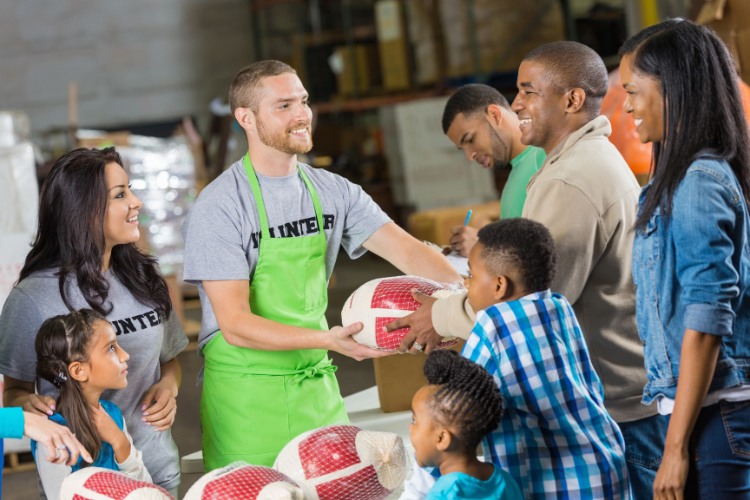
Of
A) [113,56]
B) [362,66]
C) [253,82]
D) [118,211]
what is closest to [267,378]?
[118,211]

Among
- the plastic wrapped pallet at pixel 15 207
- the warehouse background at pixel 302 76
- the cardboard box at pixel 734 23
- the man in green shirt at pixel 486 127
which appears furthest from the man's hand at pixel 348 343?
the warehouse background at pixel 302 76

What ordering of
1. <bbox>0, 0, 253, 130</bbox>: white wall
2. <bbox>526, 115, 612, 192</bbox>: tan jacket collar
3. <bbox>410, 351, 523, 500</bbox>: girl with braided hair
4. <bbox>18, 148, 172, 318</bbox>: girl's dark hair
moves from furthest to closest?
<bbox>0, 0, 253, 130</bbox>: white wall
<bbox>18, 148, 172, 318</bbox>: girl's dark hair
<bbox>526, 115, 612, 192</bbox>: tan jacket collar
<bbox>410, 351, 523, 500</bbox>: girl with braided hair

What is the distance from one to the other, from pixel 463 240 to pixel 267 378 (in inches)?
33.0

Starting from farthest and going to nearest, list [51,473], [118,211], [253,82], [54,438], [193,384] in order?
1. [193,384]
2. [253,82]
3. [118,211]
4. [51,473]
5. [54,438]

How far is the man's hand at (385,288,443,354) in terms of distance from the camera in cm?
193

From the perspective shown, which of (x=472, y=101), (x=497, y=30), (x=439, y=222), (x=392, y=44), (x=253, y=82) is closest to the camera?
(x=253, y=82)

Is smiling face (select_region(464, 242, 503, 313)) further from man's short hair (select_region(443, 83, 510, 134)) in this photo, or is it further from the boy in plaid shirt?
man's short hair (select_region(443, 83, 510, 134))

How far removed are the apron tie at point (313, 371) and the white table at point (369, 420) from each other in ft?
1.73

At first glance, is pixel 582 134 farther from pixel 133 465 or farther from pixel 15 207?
pixel 15 207

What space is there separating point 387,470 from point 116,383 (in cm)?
71

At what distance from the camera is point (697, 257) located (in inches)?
56.5

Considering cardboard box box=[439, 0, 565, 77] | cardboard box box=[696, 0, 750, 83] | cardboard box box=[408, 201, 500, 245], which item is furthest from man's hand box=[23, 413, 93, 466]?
cardboard box box=[439, 0, 565, 77]

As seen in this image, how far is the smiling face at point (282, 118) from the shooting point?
2.17 m

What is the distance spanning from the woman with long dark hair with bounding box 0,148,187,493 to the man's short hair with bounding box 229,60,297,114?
15.9 inches
